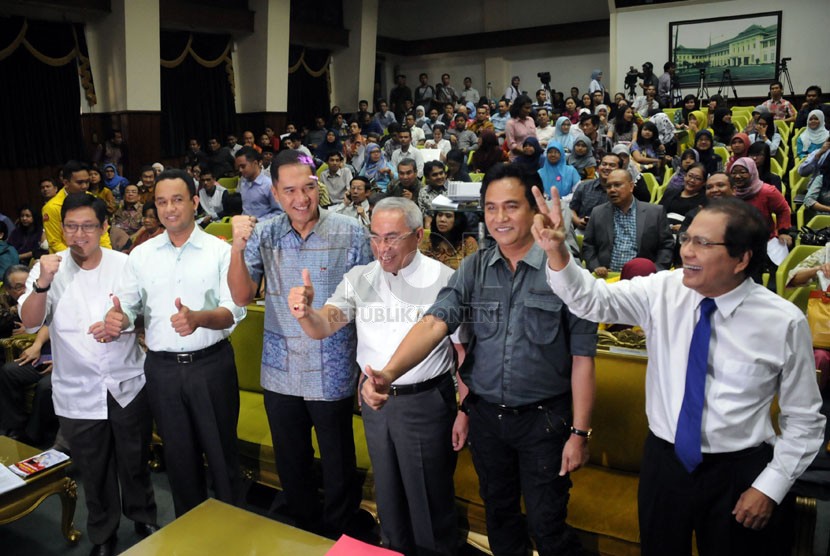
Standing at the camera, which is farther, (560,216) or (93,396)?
(93,396)

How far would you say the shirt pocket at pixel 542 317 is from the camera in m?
1.71

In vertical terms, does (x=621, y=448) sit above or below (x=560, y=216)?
below

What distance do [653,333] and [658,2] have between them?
11.8 meters

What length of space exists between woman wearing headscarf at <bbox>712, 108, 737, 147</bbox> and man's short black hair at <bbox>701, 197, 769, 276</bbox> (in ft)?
21.1

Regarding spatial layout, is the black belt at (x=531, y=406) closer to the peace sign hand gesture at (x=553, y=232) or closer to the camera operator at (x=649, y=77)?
the peace sign hand gesture at (x=553, y=232)

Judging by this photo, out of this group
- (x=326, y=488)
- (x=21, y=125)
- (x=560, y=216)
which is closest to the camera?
(x=560, y=216)

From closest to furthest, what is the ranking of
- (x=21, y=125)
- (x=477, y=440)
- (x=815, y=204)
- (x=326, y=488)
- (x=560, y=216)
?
(x=560, y=216) → (x=477, y=440) → (x=326, y=488) → (x=815, y=204) → (x=21, y=125)

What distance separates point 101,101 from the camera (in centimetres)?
882

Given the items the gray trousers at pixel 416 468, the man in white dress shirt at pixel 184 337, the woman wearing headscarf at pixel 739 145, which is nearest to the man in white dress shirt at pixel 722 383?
the gray trousers at pixel 416 468

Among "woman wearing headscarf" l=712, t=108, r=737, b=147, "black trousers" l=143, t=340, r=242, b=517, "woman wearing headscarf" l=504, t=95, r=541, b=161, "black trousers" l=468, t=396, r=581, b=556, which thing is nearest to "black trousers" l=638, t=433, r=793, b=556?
"black trousers" l=468, t=396, r=581, b=556

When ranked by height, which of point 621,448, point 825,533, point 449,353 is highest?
point 449,353

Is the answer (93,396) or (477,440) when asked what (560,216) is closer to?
(477,440)

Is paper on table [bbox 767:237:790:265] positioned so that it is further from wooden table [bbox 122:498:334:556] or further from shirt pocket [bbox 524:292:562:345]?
wooden table [bbox 122:498:334:556]

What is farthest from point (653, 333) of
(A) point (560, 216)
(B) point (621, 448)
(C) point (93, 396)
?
(C) point (93, 396)
